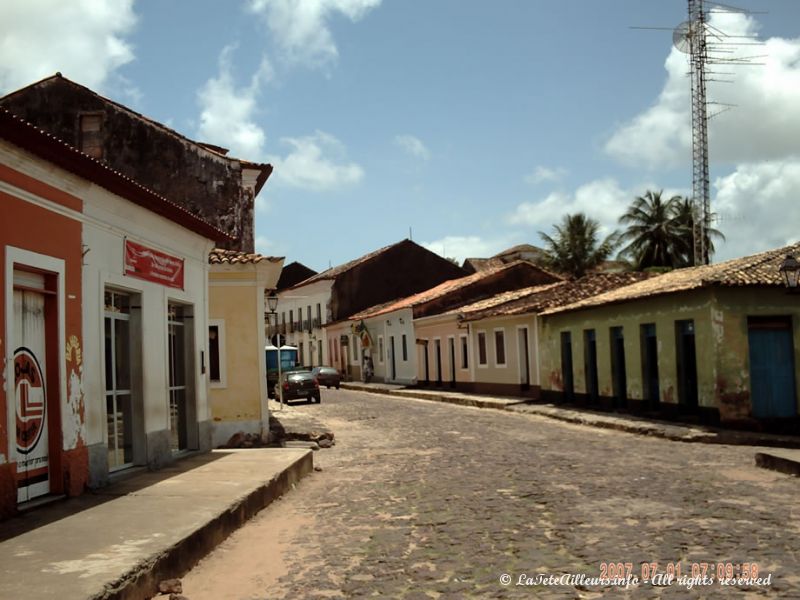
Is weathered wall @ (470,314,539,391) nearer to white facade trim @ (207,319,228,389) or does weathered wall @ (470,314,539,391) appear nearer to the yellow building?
the yellow building

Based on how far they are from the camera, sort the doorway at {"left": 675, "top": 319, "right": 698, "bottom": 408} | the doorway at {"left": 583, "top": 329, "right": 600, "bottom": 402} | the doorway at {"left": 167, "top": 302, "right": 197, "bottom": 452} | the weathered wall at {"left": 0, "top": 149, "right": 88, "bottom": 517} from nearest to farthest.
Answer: the weathered wall at {"left": 0, "top": 149, "right": 88, "bottom": 517} < the doorway at {"left": 167, "top": 302, "right": 197, "bottom": 452} < the doorway at {"left": 675, "top": 319, "right": 698, "bottom": 408} < the doorway at {"left": 583, "top": 329, "right": 600, "bottom": 402}

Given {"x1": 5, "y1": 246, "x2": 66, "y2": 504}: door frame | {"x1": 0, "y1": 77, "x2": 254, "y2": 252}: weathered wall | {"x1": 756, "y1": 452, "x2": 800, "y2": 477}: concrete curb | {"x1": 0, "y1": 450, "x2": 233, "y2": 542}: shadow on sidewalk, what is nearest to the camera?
{"x1": 0, "y1": 450, "x2": 233, "y2": 542}: shadow on sidewalk

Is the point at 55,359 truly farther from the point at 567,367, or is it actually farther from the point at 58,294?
the point at 567,367

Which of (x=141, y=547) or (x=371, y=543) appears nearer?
(x=141, y=547)

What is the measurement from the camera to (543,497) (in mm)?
8906

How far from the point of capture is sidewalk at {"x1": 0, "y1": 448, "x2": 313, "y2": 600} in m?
5.07

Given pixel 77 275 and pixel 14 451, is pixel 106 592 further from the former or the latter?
pixel 77 275

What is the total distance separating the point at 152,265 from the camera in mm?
10938

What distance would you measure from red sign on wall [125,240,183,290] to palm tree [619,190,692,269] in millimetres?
37723

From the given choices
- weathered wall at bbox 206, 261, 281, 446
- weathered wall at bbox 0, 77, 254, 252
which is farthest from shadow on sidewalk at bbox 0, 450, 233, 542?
weathered wall at bbox 0, 77, 254, 252

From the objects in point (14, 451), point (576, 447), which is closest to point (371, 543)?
point (14, 451)

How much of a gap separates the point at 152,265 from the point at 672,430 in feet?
34.0

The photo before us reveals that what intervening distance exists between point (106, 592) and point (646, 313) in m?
16.3

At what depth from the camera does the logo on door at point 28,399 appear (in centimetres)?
765
